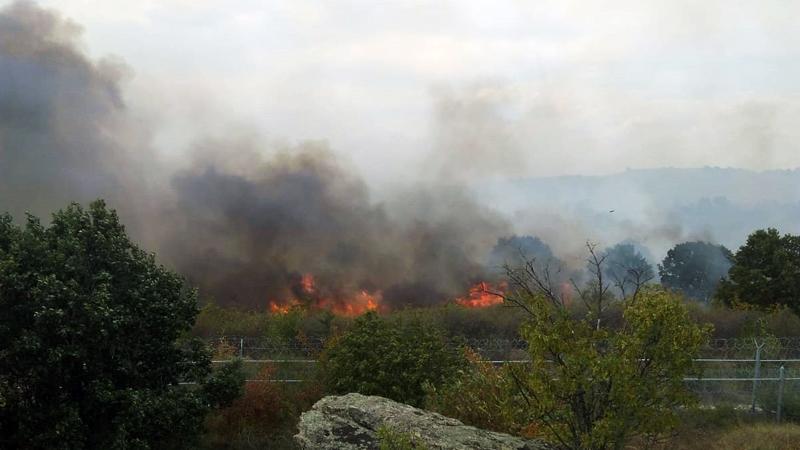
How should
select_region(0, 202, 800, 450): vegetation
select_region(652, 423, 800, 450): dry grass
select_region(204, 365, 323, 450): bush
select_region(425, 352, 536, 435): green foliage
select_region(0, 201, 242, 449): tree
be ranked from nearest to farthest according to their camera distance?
select_region(0, 202, 800, 450): vegetation → select_region(425, 352, 536, 435): green foliage → select_region(0, 201, 242, 449): tree → select_region(652, 423, 800, 450): dry grass → select_region(204, 365, 323, 450): bush

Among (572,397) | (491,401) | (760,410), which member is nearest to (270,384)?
(491,401)

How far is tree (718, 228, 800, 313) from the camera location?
2898 cm

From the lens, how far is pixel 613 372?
893 cm

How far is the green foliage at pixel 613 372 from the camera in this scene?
906 cm

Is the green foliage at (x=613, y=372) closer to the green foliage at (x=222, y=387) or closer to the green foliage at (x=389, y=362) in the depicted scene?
the green foliage at (x=389, y=362)

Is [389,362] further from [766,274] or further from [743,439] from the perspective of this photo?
[766,274]

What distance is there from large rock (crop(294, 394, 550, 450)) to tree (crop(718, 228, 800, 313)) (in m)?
22.6

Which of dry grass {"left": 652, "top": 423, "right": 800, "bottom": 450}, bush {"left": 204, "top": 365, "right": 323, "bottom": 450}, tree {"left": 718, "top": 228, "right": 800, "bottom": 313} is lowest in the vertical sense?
bush {"left": 204, "top": 365, "right": 323, "bottom": 450}

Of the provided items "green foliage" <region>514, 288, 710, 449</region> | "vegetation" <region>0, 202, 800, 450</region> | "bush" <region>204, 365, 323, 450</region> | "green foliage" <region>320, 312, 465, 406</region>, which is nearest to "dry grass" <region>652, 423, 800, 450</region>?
"vegetation" <region>0, 202, 800, 450</region>

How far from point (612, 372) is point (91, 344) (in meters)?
9.88

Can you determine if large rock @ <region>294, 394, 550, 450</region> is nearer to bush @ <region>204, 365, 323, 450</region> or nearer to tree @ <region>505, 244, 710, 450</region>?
tree @ <region>505, 244, 710, 450</region>

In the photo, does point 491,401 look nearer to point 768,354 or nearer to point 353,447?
point 353,447

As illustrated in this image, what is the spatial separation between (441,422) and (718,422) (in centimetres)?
→ 955

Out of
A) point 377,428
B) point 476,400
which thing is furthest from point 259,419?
point 377,428
